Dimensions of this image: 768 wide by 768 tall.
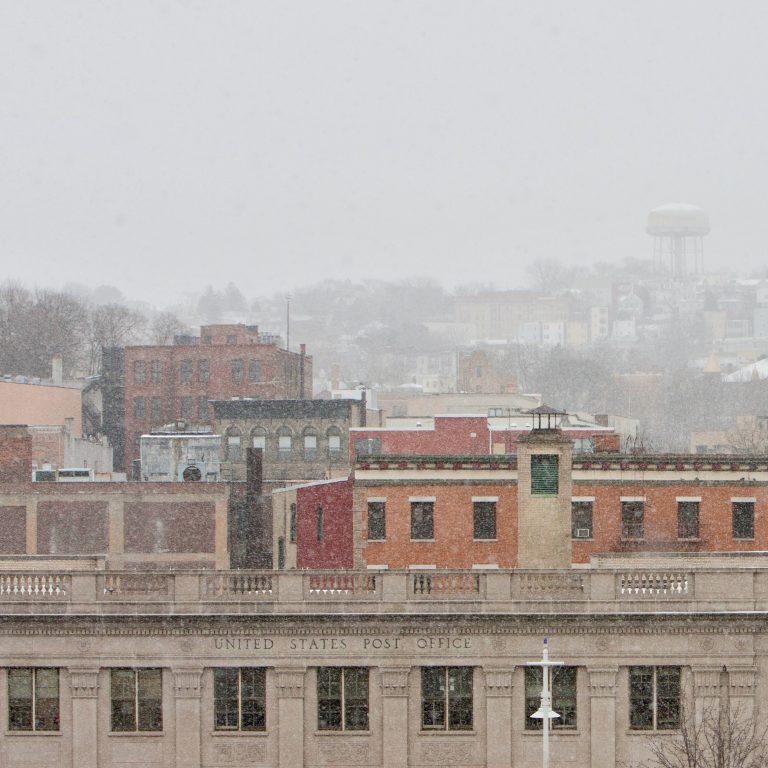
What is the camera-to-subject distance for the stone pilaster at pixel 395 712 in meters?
42.2

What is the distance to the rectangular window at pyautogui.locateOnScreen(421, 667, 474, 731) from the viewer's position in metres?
42.4

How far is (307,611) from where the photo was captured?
4200 cm

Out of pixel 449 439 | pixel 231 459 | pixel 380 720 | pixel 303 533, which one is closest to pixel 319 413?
pixel 231 459

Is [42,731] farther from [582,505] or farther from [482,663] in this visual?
[582,505]

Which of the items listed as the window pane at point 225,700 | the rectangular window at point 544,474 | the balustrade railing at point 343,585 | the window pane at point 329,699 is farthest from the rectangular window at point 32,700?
the rectangular window at point 544,474

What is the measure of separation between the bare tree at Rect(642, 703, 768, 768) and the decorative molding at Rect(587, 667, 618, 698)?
4.12 feet

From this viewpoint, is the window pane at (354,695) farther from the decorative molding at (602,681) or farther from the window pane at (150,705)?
the decorative molding at (602,681)

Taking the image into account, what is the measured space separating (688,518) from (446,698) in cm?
1408

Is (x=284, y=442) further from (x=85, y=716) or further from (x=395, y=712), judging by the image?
(x=395, y=712)

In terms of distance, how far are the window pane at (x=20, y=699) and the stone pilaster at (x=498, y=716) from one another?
8901 mm

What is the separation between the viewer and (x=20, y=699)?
139 feet

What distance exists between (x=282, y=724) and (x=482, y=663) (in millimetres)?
4053

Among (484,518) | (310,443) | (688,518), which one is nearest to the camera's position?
(484,518)

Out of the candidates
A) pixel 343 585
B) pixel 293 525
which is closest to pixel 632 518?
pixel 293 525
